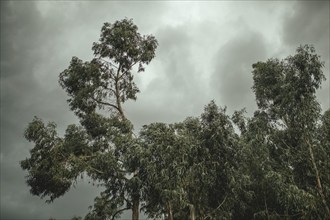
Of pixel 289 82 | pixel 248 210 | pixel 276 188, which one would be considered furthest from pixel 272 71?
pixel 248 210

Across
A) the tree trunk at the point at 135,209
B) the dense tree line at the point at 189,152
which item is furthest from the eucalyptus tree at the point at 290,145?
the tree trunk at the point at 135,209

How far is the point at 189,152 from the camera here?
1966 centimetres

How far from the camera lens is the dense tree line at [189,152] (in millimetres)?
19344

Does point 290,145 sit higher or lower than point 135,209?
higher

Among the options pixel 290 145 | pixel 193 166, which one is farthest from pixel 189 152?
pixel 290 145

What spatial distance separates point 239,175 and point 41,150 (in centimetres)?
1229

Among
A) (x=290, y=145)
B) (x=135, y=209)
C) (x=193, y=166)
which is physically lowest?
(x=135, y=209)

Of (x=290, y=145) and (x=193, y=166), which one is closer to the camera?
(x=193, y=166)

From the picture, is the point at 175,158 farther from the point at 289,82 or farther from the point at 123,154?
the point at 289,82

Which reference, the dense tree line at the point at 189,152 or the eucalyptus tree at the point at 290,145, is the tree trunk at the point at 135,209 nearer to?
the dense tree line at the point at 189,152

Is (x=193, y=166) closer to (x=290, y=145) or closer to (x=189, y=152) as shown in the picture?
(x=189, y=152)

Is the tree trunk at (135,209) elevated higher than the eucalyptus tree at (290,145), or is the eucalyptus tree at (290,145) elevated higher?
the eucalyptus tree at (290,145)

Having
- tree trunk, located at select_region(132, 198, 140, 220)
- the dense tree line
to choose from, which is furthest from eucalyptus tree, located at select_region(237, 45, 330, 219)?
tree trunk, located at select_region(132, 198, 140, 220)

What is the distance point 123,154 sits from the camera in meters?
20.3
